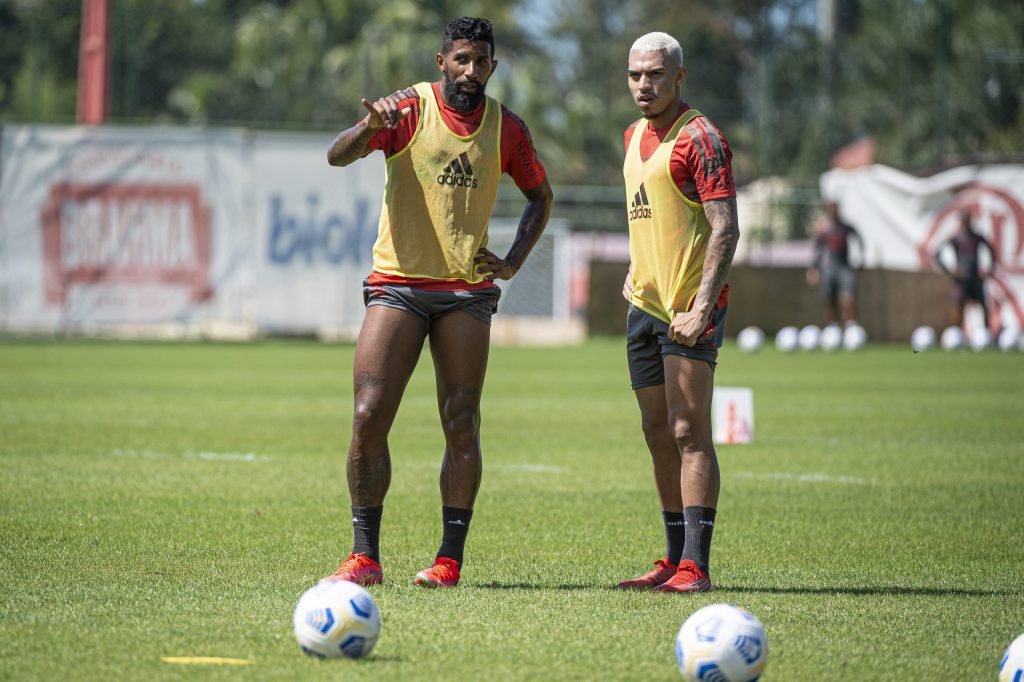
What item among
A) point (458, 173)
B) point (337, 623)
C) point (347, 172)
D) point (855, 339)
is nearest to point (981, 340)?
point (855, 339)

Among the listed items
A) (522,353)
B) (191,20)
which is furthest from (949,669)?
(191,20)

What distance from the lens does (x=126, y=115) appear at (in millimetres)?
37344

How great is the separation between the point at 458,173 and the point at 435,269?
429 mm

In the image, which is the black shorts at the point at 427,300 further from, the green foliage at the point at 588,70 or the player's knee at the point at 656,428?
the green foliage at the point at 588,70

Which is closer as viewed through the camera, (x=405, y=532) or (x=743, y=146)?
(x=405, y=532)

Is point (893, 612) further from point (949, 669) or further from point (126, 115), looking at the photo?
point (126, 115)

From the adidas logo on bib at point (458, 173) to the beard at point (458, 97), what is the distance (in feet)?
0.67

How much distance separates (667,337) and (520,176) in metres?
1.00

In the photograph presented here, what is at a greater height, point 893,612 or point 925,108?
point 925,108

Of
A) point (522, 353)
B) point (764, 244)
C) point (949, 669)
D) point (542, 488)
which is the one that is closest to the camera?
point (949, 669)

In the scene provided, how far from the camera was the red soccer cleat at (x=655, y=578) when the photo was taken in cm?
671

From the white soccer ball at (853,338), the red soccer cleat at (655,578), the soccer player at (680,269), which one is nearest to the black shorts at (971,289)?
the white soccer ball at (853,338)

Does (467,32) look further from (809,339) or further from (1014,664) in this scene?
(809,339)

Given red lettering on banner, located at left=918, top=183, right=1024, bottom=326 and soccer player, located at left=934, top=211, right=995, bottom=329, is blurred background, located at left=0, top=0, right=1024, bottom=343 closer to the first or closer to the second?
red lettering on banner, located at left=918, top=183, right=1024, bottom=326
